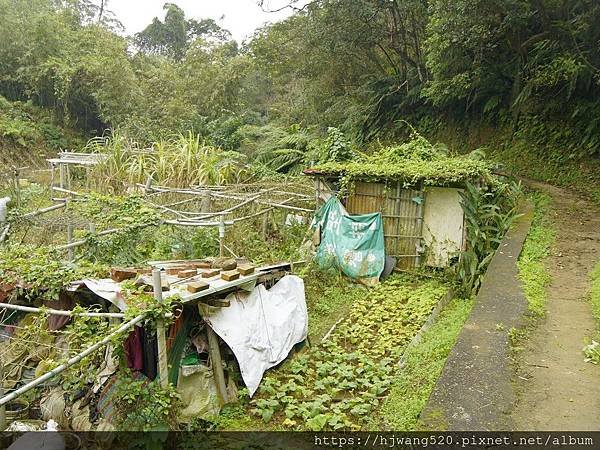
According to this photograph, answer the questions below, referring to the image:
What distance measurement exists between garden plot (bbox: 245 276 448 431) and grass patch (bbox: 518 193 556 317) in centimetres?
141

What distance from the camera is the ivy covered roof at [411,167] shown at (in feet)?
24.9

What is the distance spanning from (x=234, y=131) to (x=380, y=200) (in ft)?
41.2

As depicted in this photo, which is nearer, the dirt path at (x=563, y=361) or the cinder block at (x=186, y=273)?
the dirt path at (x=563, y=361)

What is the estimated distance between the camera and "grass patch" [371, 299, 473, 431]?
13.4 feet

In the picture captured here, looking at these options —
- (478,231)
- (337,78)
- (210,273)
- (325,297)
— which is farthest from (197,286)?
(337,78)

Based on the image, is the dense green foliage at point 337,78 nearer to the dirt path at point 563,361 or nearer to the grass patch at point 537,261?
the grass patch at point 537,261

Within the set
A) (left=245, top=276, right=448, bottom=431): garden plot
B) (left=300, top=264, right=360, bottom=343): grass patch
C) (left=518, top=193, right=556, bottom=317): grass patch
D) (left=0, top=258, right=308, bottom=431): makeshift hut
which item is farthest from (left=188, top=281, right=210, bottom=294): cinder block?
(left=518, top=193, right=556, bottom=317): grass patch

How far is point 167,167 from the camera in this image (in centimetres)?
1118

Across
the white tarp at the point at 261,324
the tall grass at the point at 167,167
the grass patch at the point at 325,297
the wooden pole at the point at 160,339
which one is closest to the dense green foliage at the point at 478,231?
the grass patch at the point at 325,297

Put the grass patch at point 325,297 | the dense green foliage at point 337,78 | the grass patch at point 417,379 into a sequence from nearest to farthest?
the grass patch at point 417,379 → the grass patch at point 325,297 → the dense green foliage at point 337,78

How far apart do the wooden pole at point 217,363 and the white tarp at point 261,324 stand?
0.53 feet

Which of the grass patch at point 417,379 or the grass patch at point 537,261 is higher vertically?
the grass patch at point 537,261

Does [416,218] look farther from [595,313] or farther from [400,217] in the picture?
[595,313]

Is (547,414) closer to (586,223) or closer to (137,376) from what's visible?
(137,376)
